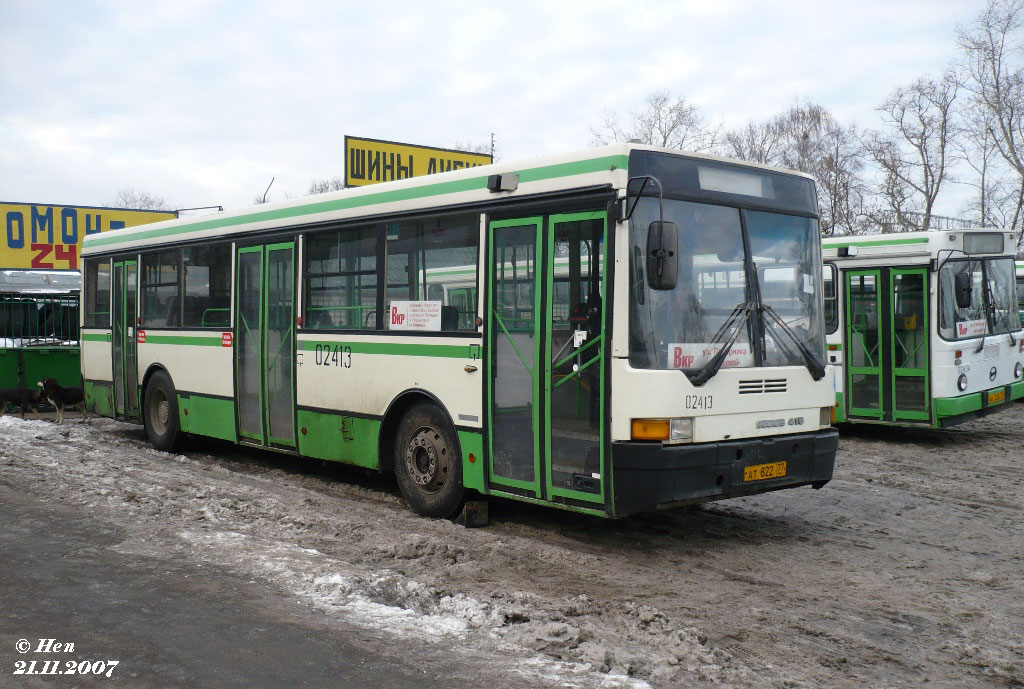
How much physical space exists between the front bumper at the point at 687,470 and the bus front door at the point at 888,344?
22.3 ft

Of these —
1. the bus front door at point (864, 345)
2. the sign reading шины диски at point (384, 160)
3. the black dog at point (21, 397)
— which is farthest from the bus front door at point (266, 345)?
the sign reading шины диски at point (384, 160)

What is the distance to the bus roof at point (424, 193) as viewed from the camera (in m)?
6.84

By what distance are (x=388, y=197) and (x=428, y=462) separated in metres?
2.42

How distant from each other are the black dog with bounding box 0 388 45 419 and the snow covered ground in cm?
616

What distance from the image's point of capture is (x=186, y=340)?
11773 mm

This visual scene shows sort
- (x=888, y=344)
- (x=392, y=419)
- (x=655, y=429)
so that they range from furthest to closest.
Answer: (x=888, y=344) → (x=392, y=419) → (x=655, y=429)

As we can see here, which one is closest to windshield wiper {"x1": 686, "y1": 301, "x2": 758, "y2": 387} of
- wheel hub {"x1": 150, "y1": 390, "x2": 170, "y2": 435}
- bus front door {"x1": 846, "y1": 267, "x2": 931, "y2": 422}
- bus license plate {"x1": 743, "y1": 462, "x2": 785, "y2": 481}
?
bus license plate {"x1": 743, "y1": 462, "x2": 785, "y2": 481}

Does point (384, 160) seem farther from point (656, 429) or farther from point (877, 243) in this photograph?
point (656, 429)

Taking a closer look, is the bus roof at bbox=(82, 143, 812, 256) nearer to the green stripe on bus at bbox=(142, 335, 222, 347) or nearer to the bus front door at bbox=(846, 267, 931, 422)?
the green stripe on bus at bbox=(142, 335, 222, 347)

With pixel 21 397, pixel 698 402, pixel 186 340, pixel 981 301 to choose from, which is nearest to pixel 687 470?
pixel 698 402

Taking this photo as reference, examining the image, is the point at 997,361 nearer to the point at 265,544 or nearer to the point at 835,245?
the point at 835,245

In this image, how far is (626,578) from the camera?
639 centimetres

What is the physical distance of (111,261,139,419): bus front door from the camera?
511 inches

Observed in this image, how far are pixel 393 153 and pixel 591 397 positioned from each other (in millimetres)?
20509
